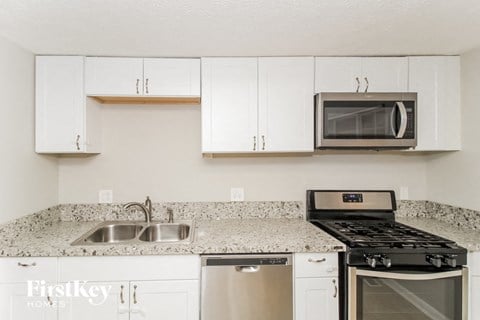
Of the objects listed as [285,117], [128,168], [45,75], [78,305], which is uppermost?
[45,75]

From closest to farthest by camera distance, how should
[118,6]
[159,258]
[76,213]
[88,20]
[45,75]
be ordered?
[118,6] < [88,20] < [159,258] < [45,75] < [76,213]

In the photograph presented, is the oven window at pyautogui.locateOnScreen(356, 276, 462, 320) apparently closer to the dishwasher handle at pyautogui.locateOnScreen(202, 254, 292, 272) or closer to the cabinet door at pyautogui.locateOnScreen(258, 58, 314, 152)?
the dishwasher handle at pyautogui.locateOnScreen(202, 254, 292, 272)

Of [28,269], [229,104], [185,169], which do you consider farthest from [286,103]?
[28,269]

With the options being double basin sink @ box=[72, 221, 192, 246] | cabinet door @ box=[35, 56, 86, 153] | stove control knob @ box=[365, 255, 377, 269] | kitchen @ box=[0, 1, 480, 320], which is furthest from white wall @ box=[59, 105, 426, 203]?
stove control knob @ box=[365, 255, 377, 269]

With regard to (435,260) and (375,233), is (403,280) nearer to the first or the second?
(435,260)

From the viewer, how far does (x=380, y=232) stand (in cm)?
205

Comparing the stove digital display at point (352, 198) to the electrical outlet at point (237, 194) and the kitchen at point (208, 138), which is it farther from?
the electrical outlet at point (237, 194)

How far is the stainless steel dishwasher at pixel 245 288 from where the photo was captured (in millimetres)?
1741

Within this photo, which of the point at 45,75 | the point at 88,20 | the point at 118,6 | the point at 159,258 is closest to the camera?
the point at 118,6

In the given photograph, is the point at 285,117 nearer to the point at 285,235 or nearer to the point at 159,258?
the point at 285,235

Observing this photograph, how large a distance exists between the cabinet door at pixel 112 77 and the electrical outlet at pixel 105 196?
79 cm

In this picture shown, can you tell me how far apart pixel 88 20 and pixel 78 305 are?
5.23 ft

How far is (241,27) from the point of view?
5.57ft

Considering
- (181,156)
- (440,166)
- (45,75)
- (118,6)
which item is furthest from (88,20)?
(440,166)
